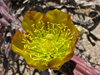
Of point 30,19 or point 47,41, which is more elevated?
point 30,19

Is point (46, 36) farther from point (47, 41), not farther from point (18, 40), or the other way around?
point (18, 40)

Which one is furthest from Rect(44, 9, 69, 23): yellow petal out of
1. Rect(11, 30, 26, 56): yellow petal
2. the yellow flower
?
Rect(11, 30, 26, 56): yellow petal

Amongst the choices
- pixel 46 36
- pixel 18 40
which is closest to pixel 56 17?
pixel 46 36

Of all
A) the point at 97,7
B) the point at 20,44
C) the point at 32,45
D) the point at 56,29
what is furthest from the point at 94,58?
the point at 20,44

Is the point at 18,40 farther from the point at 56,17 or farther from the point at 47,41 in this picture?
the point at 56,17

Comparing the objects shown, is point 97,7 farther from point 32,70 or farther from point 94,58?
point 32,70

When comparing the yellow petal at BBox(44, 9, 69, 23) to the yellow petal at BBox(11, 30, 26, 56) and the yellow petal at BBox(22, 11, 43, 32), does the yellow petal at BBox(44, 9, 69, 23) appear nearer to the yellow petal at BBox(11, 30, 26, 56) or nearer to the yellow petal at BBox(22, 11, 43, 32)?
the yellow petal at BBox(22, 11, 43, 32)

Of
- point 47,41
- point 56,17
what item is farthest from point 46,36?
→ point 56,17
